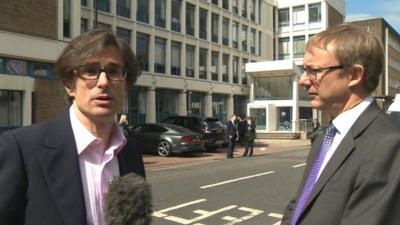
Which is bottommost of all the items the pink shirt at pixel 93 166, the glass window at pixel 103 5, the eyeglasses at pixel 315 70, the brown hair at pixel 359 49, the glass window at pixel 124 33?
the pink shirt at pixel 93 166

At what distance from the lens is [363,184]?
6.82 ft

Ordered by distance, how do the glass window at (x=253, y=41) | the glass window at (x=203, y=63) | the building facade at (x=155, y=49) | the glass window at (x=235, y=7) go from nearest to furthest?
the building facade at (x=155, y=49)
the glass window at (x=203, y=63)
the glass window at (x=235, y=7)
the glass window at (x=253, y=41)

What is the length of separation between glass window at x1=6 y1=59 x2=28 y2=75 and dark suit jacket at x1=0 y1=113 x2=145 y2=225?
18.7 meters

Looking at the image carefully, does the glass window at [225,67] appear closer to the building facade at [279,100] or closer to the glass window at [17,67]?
the building facade at [279,100]

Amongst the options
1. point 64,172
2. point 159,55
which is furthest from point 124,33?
point 64,172

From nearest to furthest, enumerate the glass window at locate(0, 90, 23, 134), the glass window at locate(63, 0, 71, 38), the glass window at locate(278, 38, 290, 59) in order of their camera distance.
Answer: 1. the glass window at locate(0, 90, 23, 134)
2. the glass window at locate(63, 0, 71, 38)
3. the glass window at locate(278, 38, 290, 59)

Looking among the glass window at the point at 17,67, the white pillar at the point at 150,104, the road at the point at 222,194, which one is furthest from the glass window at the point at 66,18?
the white pillar at the point at 150,104

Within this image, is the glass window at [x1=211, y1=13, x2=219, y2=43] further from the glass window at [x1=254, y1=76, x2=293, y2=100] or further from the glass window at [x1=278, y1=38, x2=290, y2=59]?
the glass window at [x1=278, y1=38, x2=290, y2=59]

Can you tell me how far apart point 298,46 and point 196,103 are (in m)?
21.7

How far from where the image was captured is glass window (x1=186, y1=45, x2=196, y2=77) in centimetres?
3866

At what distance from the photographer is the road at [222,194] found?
7969 mm

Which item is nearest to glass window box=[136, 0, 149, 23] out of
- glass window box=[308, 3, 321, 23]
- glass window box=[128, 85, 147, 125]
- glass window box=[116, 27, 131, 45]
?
glass window box=[116, 27, 131, 45]

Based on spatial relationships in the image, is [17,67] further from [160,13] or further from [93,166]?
[93,166]

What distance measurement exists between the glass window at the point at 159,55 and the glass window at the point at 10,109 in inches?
620
